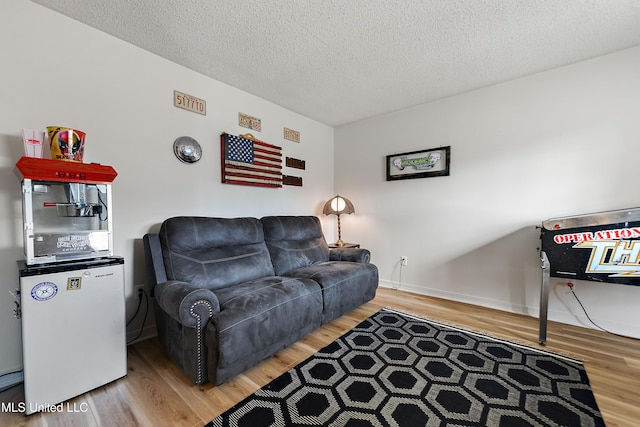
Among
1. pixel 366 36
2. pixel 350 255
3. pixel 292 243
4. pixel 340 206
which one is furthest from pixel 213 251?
pixel 366 36

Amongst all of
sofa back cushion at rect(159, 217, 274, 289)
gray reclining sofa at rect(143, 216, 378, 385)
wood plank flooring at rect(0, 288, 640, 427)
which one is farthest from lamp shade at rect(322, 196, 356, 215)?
wood plank flooring at rect(0, 288, 640, 427)

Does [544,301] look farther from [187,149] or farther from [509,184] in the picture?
[187,149]

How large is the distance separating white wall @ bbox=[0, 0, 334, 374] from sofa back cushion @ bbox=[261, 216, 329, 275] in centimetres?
41

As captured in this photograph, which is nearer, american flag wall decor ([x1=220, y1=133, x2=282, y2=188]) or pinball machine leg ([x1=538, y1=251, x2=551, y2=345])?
pinball machine leg ([x1=538, y1=251, x2=551, y2=345])

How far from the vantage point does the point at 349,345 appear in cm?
201

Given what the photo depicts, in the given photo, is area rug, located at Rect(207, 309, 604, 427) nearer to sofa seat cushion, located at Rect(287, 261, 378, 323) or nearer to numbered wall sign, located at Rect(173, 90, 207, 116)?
sofa seat cushion, located at Rect(287, 261, 378, 323)

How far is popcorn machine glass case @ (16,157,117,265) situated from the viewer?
4.49 ft

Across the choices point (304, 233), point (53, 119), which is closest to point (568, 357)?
point (304, 233)

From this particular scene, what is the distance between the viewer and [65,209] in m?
1.64

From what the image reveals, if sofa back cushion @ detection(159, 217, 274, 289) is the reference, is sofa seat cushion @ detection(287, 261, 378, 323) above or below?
below

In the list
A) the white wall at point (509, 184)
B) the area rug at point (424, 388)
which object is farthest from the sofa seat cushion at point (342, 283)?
the white wall at point (509, 184)

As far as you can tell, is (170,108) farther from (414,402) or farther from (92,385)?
(414,402)

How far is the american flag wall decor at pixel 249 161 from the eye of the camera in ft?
8.79

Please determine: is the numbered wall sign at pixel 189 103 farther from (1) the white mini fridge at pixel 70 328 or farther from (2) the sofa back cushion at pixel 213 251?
(1) the white mini fridge at pixel 70 328
